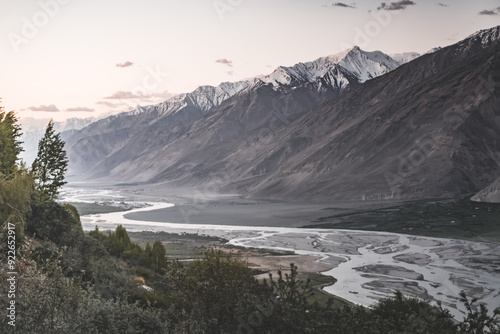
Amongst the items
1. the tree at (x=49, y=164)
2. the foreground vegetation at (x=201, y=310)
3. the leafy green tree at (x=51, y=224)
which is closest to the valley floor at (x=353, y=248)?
the foreground vegetation at (x=201, y=310)

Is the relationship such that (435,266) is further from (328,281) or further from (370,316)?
(370,316)

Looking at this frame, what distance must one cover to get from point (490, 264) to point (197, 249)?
4298 cm

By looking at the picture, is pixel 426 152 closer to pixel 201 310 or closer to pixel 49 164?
pixel 49 164

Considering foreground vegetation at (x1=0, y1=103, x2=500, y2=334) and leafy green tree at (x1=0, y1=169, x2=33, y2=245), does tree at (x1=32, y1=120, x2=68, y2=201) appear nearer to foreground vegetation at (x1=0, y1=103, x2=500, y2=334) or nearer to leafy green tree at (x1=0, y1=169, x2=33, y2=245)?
leafy green tree at (x1=0, y1=169, x2=33, y2=245)

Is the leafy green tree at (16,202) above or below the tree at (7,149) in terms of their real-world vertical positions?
below

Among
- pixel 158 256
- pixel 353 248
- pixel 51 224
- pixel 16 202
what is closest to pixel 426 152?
pixel 353 248

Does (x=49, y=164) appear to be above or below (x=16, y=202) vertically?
above

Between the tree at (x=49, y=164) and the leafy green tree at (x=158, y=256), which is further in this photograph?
the tree at (x=49, y=164)

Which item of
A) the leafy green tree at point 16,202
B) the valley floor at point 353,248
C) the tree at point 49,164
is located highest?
the tree at point 49,164

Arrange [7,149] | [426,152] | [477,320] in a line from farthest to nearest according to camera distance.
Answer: [426,152] < [7,149] < [477,320]

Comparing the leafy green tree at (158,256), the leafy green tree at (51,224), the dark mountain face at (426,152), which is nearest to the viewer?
the leafy green tree at (51,224)

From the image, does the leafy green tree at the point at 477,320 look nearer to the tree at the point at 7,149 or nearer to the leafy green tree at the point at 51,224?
the leafy green tree at the point at 51,224

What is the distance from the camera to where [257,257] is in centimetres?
7419

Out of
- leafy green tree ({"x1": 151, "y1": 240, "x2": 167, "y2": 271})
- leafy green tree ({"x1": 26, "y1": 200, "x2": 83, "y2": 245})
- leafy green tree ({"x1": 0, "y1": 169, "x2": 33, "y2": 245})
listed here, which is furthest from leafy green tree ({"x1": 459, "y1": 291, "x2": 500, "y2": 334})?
leafy green tree ({"x1": 151, "y1": 240, "x2": 167, "y2": 271})
